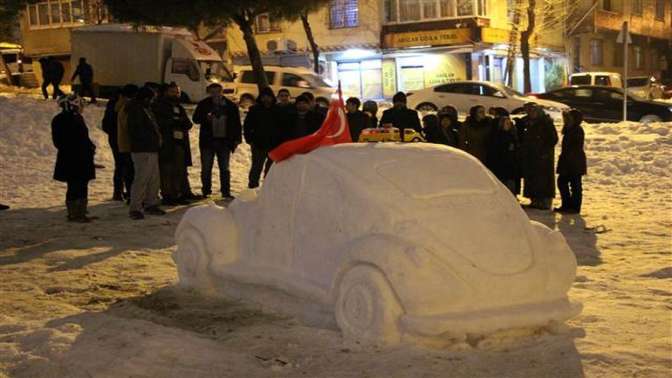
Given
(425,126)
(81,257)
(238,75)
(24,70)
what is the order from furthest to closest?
(24,70), (238,75), (425,126), (81,257)

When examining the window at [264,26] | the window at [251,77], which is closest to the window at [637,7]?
the window at [264,26]

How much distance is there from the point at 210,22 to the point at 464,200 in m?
20.7

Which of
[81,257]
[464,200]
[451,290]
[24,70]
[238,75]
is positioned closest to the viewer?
[451,290]

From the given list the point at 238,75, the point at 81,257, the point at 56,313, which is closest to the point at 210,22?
the point at 238,75

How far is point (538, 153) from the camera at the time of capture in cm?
1124

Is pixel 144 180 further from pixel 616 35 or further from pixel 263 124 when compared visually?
pixel 616 35

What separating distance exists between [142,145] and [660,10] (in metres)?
52.1

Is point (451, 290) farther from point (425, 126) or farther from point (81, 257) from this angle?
point (425, 126)

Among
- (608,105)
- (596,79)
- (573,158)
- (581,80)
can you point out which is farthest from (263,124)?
(581,80)

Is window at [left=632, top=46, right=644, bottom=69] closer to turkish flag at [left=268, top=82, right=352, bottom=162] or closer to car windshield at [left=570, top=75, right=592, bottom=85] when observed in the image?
car windshield at [left=570, top=75, right=592, bottom=85]

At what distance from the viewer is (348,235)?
5414 millimetres

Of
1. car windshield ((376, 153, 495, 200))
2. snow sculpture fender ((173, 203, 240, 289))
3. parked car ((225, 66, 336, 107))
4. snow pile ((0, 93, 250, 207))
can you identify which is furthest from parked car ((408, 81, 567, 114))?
car windshield ((376, 153, 495, 200))

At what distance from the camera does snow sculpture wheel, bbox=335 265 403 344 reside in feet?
16.5

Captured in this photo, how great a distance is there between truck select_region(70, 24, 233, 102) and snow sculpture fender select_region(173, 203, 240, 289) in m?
20.6
